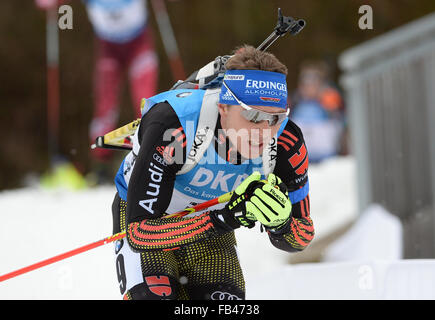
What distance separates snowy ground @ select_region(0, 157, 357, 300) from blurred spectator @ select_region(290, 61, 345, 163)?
328 millimetres

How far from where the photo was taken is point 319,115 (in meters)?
11.2

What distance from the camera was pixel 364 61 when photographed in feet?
21.3

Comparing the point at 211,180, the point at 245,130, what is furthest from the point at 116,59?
the point at 245,130

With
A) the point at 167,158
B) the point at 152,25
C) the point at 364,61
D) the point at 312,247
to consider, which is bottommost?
the point at 312,247

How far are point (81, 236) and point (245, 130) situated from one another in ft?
17.8

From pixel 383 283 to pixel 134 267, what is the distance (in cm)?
184

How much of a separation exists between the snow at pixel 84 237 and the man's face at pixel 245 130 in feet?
6.47

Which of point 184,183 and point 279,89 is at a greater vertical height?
point 279,89

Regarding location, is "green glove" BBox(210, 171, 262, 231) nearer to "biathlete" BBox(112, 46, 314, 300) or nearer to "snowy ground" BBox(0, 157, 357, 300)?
"biathlete" BBox(112, 46, 314, 300)

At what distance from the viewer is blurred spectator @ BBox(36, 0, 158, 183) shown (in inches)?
356

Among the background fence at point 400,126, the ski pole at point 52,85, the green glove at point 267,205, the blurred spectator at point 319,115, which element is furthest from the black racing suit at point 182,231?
the blurred spectator at point 319,115

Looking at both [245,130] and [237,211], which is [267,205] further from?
[245,130]
